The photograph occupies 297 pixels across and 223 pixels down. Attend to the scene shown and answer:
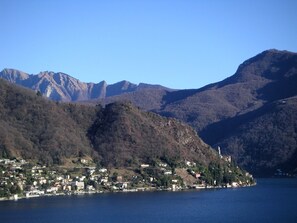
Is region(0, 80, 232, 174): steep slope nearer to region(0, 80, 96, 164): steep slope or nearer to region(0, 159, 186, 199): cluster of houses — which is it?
region(0, 80, 96, 164): steep slope

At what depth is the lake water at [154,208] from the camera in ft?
231

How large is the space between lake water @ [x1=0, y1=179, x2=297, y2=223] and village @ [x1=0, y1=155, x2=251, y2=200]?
517 cm

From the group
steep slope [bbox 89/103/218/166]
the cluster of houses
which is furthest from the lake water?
steep slope [bbox 89/103/218/166]

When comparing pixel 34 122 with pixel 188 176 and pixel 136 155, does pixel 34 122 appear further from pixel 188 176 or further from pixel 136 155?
pixel 188 176

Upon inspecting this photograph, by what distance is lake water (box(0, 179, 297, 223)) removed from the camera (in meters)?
70.4

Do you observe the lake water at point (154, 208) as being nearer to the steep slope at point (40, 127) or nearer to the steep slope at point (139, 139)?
the steep slope at point (40, 127)

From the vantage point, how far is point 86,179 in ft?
355

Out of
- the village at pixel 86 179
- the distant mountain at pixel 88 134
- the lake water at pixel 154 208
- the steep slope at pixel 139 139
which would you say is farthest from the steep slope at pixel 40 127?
the lake water at pixel 154 208

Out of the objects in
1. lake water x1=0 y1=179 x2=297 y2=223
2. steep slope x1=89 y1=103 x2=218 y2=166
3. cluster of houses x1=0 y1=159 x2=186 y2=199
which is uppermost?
steep slope x1=89 y1=103 x2=218 y2=166

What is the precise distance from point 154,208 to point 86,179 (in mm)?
29693

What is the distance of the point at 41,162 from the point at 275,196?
38955 mm

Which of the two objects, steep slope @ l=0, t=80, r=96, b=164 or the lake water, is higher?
steep slope @ l=0, t=80, r=96, b=164

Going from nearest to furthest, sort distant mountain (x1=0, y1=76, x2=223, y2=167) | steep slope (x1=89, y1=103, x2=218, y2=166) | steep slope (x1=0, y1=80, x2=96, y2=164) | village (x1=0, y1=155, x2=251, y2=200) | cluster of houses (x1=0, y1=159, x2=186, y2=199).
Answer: cluster of houses (x1=0, y1=159, x2=186, y2=199), village (x1=0, y1=155, x2=251, y2=200), steep slope (x1=0, y1=80, x2=96, y2=164), distant mountain (x1=0, y1=76, x2=223, y2=167), steep slope (x1=89, y1=103, x2=218, y2=166)

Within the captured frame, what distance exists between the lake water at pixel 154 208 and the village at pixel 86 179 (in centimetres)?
517
